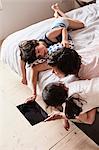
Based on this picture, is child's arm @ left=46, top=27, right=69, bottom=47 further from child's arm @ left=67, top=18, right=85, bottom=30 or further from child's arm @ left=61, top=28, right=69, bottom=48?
child's arm @ left=67, top=18, right=85, bottom=30

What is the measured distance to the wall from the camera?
260 cm

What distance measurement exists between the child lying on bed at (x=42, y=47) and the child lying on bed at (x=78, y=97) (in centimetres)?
33

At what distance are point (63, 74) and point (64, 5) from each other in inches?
76.3

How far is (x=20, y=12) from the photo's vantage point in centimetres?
269

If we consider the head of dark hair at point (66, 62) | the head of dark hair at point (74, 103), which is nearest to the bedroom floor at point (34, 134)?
the head of dark hair at point (74, 103)

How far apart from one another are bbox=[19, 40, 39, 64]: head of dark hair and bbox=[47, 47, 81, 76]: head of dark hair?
0.30 m

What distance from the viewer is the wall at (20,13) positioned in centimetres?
260

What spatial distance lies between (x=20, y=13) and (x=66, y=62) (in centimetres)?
157

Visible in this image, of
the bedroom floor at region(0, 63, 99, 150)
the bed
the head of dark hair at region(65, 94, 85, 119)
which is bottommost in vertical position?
the bedroom floor at region(0, 63, 99, 150)

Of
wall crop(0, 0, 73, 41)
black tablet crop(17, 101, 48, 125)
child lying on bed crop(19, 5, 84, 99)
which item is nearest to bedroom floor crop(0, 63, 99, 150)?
black tablet crop(17, 101, 48, 125)

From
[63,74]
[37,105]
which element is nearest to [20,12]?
[37,105]

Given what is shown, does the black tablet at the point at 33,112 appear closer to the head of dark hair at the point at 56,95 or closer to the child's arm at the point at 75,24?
the head of dark hair at the point at 56,95

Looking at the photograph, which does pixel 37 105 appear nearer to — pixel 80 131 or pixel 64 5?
pixel 80 131

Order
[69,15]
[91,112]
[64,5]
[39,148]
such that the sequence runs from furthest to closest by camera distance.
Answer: [64,5]
[69,15]
[39,148]
[91,112]
